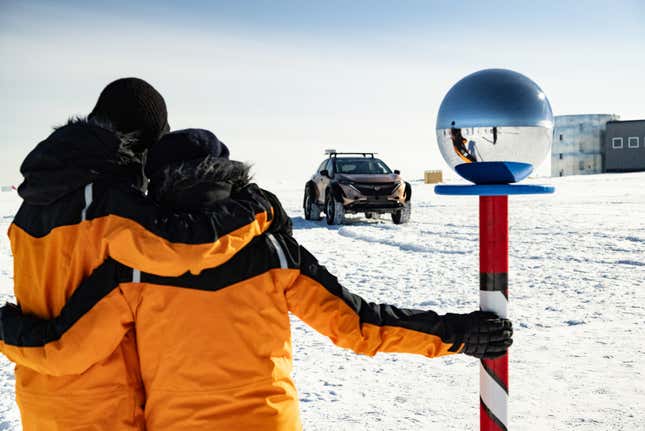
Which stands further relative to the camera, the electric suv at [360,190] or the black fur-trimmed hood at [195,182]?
the electric suv at [360,190]

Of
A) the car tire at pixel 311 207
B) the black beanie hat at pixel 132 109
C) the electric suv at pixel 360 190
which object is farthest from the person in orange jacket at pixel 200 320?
the car tire at pixel 311 207

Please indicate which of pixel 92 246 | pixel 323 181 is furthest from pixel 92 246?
pixel 323 181

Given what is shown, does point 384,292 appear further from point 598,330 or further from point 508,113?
point 508,113

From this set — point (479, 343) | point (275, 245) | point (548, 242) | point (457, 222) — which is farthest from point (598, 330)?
point (457, 222)

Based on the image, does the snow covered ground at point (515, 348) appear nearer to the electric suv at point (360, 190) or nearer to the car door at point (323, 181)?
the electric suv at point (360, 190)

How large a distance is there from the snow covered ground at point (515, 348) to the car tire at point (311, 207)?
4.72 m

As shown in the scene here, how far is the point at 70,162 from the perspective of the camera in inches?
67.3

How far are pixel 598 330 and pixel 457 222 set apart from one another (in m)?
8.63

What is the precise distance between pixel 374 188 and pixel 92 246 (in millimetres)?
11903

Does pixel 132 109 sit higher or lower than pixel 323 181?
higher

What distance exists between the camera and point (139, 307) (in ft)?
5.55

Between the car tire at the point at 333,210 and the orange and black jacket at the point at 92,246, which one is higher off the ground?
the orange and black jacket at the point at 92,246

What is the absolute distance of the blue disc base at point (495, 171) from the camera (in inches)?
73.0

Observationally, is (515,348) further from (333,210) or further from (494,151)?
(333,210)
